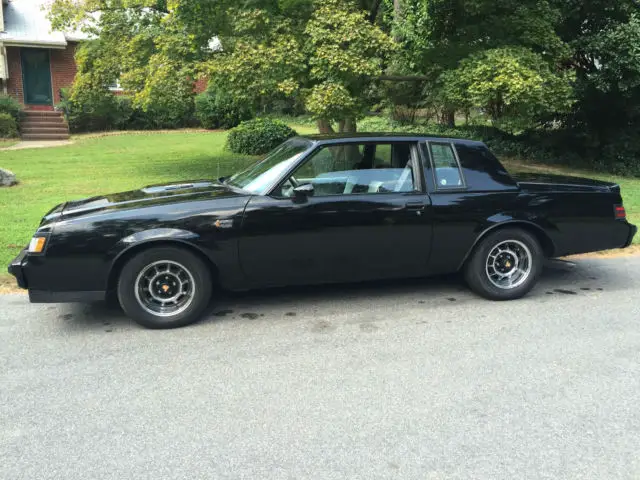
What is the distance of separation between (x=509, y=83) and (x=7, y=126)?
1705 cm

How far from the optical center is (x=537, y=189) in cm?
554

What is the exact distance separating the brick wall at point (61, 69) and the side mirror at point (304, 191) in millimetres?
22619

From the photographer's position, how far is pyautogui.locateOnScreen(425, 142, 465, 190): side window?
5363 millimetres

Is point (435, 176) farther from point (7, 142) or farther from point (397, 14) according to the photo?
point (7, 142)

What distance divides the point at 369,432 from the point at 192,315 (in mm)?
2080

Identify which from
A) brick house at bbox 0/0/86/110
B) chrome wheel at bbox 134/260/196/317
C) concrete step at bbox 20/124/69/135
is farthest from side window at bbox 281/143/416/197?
brick house at bbox 0/0/86/110

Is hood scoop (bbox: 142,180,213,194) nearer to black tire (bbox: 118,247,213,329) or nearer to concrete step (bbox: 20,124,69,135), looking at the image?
black tire (bbox: 118,247,213,329)

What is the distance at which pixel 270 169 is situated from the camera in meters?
5.28

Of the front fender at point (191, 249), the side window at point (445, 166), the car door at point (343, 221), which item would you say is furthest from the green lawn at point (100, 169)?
the side window at point (445, 166)

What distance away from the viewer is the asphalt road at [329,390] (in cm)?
295

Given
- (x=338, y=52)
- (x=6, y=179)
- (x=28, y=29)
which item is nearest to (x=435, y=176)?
(x=338, y=52)

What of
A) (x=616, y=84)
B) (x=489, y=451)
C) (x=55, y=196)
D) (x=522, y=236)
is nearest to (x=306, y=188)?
(x=522, y=236)

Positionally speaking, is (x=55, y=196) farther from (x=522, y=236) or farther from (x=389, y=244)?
(x=522, y=236)

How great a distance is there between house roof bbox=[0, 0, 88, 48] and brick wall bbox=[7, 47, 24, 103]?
29.8 inches
